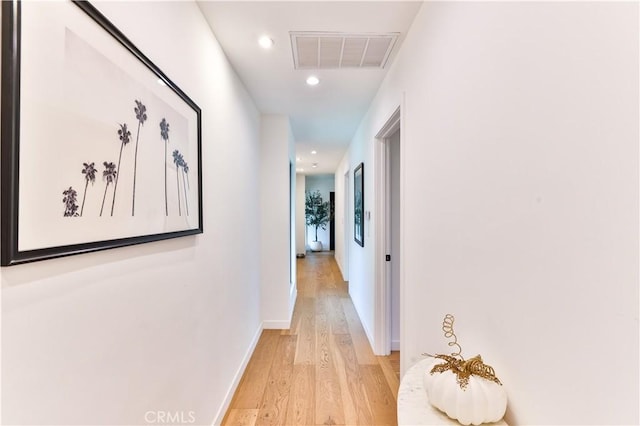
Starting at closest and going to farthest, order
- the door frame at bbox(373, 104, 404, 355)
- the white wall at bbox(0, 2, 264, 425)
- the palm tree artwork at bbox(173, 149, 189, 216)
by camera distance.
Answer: the white wall at bbox(0, 2, 264, 425)
the palm tree artwork at bbox(173, 149, 189, 216)
the door frame at bbox(373, 104, 404, 355)

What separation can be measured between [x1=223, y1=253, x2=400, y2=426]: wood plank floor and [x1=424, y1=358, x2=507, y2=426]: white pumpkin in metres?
1.29

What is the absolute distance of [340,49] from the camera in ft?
6.30

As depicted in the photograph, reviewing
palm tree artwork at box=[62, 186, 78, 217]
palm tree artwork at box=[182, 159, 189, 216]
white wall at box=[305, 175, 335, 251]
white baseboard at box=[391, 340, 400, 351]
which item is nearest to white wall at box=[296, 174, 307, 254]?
white wall at box=[305, 175, 335, 251]

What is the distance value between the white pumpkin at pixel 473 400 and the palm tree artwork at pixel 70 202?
1.09m

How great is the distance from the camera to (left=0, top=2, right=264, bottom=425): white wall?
66 centimetres

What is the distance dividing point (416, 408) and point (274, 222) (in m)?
2.64

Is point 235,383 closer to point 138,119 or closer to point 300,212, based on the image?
point 138,119

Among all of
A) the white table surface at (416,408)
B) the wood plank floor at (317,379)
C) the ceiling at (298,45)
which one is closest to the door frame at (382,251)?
the wood plank floor at (317,379)

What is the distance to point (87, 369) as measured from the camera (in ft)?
2.65

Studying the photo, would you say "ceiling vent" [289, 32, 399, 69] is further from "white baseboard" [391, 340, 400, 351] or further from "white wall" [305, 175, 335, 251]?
"white wall" [305, 175, 335, 251]

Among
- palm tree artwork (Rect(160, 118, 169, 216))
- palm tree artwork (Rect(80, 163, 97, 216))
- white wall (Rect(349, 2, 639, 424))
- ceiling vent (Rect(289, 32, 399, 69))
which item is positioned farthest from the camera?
ceiling vent (Rect(289, 32, 399, 69))

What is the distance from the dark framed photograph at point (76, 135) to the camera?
1.98ft

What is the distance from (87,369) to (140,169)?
2.02 ft

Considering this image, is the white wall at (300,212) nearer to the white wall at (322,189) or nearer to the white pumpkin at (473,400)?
the white wall at (322,189)
